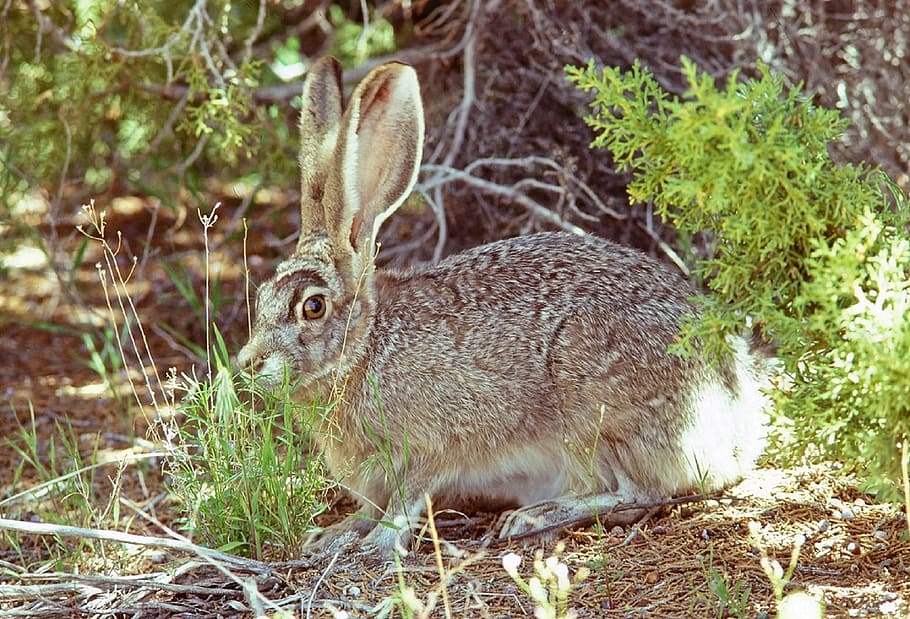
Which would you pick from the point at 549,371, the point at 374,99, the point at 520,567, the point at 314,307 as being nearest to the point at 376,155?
the point at 374,99

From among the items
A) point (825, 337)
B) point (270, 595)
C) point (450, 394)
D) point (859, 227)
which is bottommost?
point (270, 595)

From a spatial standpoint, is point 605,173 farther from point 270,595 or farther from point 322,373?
point 270,595

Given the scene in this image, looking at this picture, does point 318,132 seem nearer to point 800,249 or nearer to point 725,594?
point 800,249

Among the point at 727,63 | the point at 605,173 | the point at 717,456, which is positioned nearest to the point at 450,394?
the point at 717,456

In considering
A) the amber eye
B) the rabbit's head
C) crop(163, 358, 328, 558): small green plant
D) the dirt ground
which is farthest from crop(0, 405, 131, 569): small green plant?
the amber eye

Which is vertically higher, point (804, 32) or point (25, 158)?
point (804, 32)

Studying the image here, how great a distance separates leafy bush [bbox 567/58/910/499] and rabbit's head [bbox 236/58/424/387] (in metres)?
1.04

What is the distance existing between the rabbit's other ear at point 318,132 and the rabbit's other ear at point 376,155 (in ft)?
0.49

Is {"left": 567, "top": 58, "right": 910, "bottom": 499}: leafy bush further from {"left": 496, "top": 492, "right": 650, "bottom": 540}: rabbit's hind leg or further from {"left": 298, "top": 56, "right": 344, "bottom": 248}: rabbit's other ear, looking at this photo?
{"left": 298, "top": 56, "right": 344, "bottom": 248}: rabbit's other ear

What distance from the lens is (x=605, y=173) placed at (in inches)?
238

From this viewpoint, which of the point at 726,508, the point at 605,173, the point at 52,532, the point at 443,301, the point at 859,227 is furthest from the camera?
the point at 605,173

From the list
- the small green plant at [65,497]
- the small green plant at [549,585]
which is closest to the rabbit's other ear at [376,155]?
the small green plant at [65,497]

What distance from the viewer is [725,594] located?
3.29 m

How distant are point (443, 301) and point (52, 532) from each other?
1672mm
